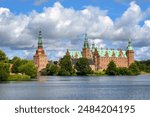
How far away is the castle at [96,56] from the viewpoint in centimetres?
16512

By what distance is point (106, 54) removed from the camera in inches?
6964

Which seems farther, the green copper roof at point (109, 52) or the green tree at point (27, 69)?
the green copper roof at point (109, 52)

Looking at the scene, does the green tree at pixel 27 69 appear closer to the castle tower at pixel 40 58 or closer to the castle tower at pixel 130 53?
the castle tower at pixel 40 58

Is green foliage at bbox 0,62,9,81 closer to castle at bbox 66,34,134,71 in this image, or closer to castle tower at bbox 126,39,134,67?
castle at bbox 66,34,134,71

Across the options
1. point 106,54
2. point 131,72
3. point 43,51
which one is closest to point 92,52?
point 106,54

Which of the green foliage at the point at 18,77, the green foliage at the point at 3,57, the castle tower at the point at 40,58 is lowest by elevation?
the green foliage at the point at 18,77

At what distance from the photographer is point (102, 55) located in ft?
577

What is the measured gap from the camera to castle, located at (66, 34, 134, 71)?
17250 cm

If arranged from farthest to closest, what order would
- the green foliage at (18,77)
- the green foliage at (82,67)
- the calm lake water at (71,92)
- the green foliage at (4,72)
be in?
the green foliage at (82,67) < the green foliage at (18,77) < the green foliage at (4,72) < the calm lake water at (71,92)

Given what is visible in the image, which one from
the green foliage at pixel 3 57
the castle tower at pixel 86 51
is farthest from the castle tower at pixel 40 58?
the green foliage at pixel 3 57

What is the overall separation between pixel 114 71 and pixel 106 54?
1869 inches

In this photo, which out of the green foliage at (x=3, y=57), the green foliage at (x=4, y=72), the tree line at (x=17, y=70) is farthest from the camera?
the green foliage at (x=3, y=57)

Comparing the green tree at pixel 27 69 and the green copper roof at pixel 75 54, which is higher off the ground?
the green copper roof at pixel 75 54

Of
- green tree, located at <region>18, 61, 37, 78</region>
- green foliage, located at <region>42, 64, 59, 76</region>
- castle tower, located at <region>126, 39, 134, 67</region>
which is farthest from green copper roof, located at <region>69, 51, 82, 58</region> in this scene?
green tree, located at <region>18, 61, 37, 78</region>
